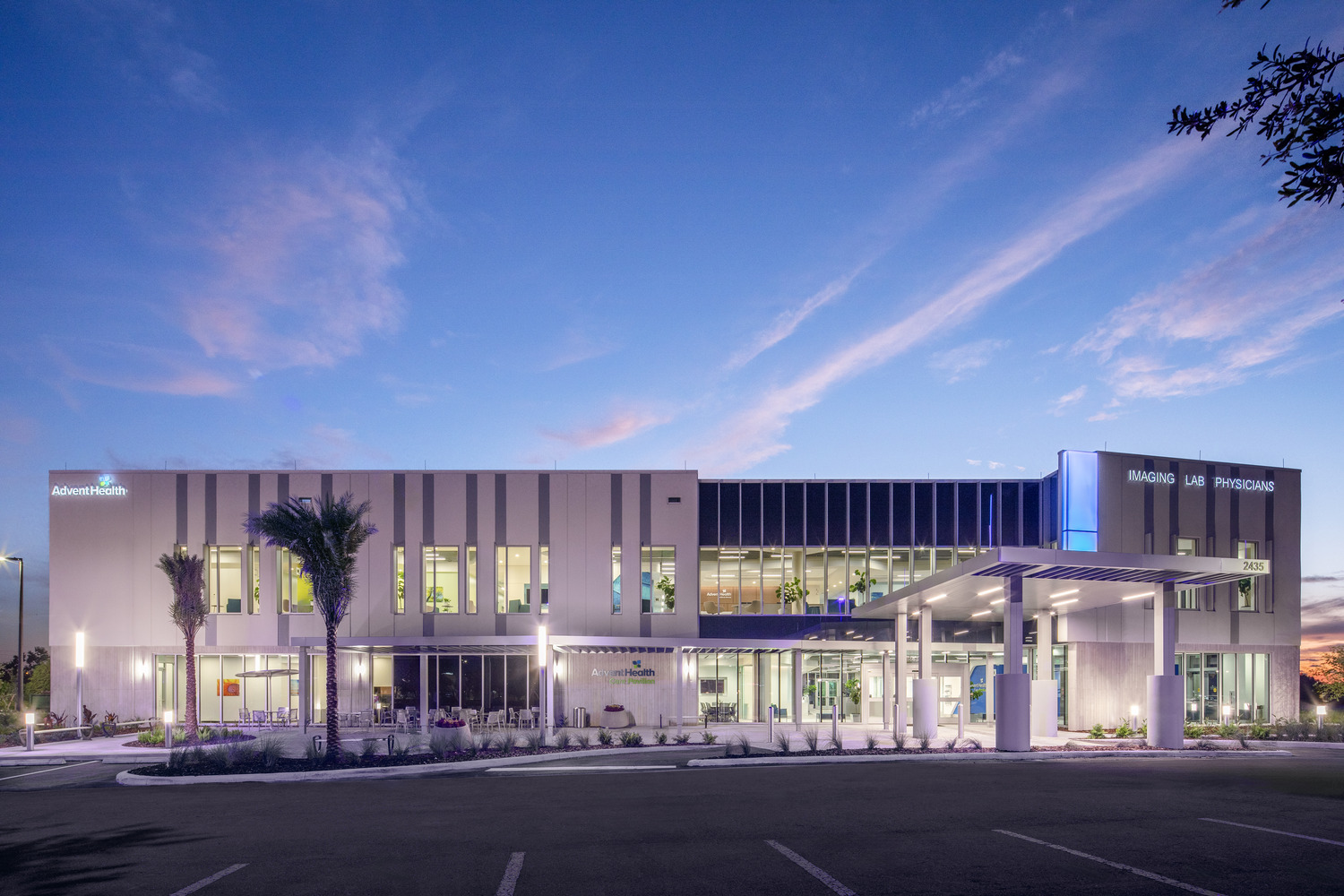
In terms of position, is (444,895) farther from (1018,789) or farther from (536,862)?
(1018,789)

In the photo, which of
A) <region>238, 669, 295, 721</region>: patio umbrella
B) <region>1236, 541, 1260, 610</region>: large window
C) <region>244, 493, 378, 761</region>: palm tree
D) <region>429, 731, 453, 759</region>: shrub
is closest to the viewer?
<region>429, 731, 453, 759</region>: shrub

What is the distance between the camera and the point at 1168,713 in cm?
2097

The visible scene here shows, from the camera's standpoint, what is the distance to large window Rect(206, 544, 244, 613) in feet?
108

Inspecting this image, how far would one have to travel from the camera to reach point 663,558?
33.3m

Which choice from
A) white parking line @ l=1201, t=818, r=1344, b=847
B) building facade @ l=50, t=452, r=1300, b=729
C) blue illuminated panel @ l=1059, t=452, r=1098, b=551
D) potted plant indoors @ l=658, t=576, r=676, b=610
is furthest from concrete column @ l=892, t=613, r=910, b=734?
white parking line @ l=1201, t=818, r=1344, b=847

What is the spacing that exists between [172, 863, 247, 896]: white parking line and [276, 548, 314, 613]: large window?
83.3 feet

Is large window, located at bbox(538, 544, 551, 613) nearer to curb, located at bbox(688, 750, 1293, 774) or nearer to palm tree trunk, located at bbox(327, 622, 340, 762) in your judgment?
palm tree trunk, located at bbox(327, 622, 340, 762)

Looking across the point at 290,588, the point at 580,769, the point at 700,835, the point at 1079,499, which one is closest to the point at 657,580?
the point at 290,588

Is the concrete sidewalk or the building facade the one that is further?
the building facade

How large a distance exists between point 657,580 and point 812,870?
82.0 ft

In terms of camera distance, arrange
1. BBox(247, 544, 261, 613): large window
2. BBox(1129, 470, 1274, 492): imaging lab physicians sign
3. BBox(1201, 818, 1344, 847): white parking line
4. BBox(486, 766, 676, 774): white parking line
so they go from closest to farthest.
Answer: BBox(1201, 818, 1344, 847): white parking line, BBox(486, 766, 676, 774): white parking line, BBox(1129, 470, 1274, 492): imaging lab physicians sign, BBox(247, 544, 261, 613): large window

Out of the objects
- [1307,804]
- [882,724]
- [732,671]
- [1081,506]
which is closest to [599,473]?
[732,671]

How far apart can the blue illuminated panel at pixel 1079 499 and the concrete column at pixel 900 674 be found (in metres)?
7.68

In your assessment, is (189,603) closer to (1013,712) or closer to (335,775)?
(335,775)
